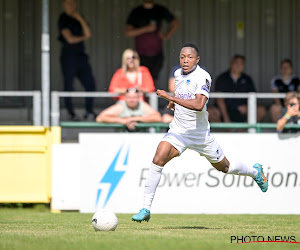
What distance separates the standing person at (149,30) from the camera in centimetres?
1438

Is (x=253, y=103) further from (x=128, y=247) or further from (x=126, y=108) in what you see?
(x=128, y=247)

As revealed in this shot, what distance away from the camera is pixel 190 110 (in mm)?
9172

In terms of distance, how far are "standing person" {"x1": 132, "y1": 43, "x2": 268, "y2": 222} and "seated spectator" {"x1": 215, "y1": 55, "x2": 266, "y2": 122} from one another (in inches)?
171

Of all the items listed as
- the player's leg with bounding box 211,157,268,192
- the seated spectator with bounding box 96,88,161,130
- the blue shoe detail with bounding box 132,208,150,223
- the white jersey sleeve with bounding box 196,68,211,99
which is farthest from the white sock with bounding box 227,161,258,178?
the seated spectator with bounding box 96,88,161,130

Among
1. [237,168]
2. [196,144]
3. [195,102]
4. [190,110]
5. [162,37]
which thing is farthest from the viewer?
[162,37]

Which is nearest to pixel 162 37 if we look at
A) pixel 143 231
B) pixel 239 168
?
pixel 239 168

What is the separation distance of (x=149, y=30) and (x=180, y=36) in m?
2.14

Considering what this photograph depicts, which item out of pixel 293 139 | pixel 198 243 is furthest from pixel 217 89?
pixel 198 243

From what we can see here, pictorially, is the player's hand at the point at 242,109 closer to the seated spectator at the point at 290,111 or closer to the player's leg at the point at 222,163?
the seated spectator at the point at 290,111

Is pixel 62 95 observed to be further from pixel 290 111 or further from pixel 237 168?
pixel 237 168

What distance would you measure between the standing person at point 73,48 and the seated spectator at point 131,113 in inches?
59.9

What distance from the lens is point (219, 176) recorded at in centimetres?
1218

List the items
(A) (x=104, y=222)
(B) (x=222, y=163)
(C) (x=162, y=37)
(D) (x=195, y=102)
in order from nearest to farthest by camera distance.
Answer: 1. (A) (x=104, y=222)
2. (D) (x=195, y=102)
3. (B) (x=222, y=163)
4. (C) (x=162, y=37)

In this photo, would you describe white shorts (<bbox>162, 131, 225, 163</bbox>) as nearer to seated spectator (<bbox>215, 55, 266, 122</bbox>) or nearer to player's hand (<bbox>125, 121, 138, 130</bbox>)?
player's hand (<bbox>125, 121, 138, 130</bbox>)
